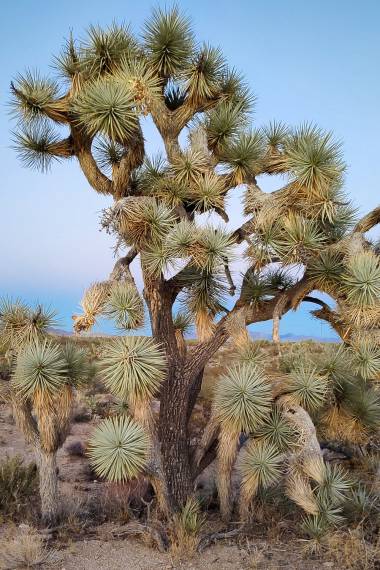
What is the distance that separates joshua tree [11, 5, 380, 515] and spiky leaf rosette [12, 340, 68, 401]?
546mm

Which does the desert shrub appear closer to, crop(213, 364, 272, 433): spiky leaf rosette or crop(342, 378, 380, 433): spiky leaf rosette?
crop(213, 364, 272, 433): spiky leaf rosette

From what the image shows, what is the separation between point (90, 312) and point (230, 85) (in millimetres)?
3748

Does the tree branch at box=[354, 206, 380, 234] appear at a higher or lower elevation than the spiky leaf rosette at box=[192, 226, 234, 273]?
higher

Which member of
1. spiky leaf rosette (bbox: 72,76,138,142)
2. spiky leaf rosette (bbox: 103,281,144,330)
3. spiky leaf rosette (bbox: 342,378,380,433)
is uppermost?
spiky leaf rosette (bbox: 72,76,138,142)

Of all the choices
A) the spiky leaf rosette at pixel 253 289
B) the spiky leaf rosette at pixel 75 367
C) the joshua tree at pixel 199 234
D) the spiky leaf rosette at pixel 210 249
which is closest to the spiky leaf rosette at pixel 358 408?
the joshua tree at pixel 199 234

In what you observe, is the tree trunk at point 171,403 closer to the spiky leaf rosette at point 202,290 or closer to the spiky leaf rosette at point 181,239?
the spiky leaf rosette at point 202,290

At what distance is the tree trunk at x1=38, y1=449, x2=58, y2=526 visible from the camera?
22.8ft

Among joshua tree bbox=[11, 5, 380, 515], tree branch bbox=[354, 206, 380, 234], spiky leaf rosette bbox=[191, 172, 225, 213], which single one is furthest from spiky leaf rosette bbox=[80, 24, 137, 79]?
tree branch bbox=[354, 206, 380, 234]

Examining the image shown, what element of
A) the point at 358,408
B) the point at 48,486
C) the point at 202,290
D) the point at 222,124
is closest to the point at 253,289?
the point at 202,290

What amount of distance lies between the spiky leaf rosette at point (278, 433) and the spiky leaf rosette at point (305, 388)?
0.30 m

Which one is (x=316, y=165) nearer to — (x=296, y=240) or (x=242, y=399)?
(x=296, y=240)

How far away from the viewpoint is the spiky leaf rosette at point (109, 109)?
6.39 m

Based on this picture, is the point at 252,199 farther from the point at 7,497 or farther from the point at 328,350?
the point at 7,497

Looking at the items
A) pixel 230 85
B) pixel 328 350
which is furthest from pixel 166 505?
pixel 230 85
